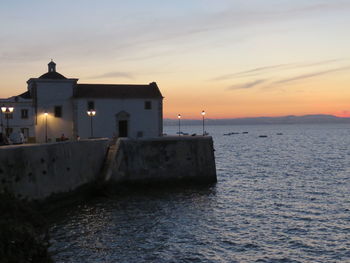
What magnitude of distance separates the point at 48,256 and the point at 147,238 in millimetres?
9343

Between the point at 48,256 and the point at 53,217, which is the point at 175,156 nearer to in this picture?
the point at 53,217

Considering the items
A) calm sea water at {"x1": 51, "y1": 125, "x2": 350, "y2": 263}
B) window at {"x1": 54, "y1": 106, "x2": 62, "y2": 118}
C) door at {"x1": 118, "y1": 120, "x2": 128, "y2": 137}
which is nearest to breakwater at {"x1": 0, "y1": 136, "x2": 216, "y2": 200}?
calm sea water at {"x1": 51, "y1": 125, "x2": 350, "y2": 263}

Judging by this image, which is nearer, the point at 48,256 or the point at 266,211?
the point at 48,256

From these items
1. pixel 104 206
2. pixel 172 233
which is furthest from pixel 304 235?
pixel 104 206

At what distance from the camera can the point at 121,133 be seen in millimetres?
46625

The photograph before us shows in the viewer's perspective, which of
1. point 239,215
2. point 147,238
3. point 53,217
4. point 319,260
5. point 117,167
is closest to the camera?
point 319,260

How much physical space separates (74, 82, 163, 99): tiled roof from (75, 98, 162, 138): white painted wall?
49cm

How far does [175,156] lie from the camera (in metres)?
34.5

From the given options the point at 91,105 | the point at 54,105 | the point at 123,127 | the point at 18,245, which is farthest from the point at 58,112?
the point at 18,245

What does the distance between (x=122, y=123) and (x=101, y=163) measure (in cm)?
1462

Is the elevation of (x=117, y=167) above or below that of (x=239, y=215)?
above

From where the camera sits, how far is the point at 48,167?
2475 cm

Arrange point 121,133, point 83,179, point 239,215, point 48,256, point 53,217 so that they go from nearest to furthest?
point 48,256 → point 53,217 → point 239,215 → point 83,179 → point 121,133

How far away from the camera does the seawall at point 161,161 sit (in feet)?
107
